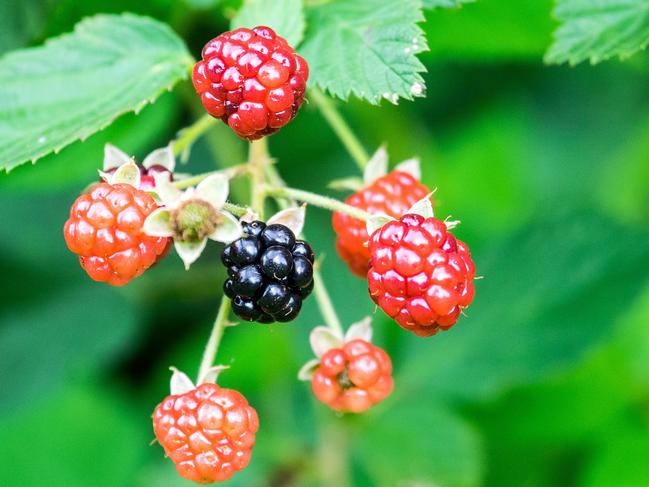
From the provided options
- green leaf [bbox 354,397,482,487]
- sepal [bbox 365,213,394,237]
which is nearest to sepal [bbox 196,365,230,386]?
sepal [bbox 365,213,394,237]

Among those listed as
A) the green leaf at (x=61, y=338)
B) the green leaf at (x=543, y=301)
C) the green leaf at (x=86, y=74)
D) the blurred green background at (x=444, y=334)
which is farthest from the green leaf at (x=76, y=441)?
the green leaf at (x=86, y=74)

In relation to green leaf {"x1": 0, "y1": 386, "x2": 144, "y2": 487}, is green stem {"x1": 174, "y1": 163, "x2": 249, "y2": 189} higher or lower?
higher

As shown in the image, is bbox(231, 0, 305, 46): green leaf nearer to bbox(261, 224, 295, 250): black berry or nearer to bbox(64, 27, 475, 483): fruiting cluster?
bbox(64, 27, 475, 483): fruiting cluster

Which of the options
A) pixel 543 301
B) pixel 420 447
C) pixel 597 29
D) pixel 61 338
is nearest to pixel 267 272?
pixel 597 29

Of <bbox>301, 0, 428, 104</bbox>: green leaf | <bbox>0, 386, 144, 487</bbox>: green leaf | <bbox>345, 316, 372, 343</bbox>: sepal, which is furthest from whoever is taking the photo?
<bbox>0, 386, 144, 487</bbox>: green leaf

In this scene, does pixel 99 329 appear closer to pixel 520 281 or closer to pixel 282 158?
pixel 282 158

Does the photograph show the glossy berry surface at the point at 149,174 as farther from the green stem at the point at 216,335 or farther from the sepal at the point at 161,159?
the green stem at the point at 216,335
